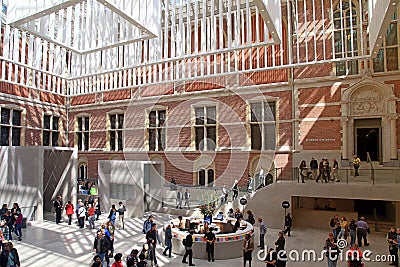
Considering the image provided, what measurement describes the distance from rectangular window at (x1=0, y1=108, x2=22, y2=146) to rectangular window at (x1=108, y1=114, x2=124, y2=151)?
552 cm

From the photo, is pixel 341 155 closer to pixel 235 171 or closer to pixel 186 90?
pixel 235 171

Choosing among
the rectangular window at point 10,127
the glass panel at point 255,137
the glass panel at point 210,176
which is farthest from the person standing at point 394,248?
the rectangular window at point 10,127

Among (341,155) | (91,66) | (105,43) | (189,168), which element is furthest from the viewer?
(189,168)

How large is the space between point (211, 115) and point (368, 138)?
8114 millimetres

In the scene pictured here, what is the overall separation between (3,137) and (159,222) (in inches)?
457

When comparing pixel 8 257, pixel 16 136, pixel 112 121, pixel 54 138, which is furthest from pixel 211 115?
pixel 8 257

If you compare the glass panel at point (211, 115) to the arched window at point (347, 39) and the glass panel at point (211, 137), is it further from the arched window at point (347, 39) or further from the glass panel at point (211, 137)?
the arched window at point (347, 39)

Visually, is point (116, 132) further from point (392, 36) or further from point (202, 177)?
point (392, 36)

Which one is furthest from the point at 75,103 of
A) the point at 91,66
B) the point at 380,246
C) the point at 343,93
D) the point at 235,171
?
the point at 380,246

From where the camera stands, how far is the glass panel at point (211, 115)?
1834 centimetres

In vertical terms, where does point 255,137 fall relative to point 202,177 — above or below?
above

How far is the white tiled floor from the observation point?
29.6ft

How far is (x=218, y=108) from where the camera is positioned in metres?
18.1

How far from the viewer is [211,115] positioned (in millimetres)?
18453
